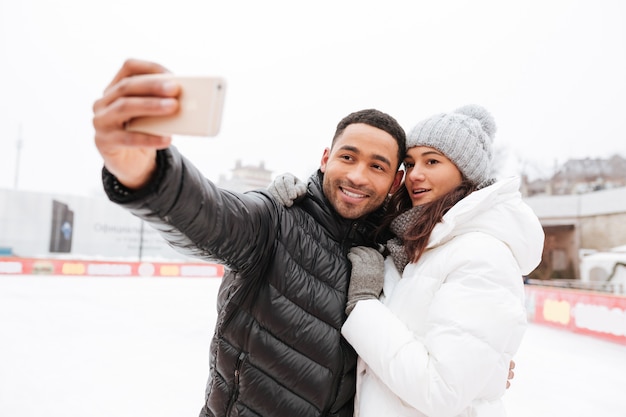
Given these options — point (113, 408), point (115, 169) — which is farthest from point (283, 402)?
point (113, 408)

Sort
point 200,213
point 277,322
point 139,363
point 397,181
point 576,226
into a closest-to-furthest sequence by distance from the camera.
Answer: point 200,213 < point 277,322 < point 397,181 < point 139,363 < point 576,226

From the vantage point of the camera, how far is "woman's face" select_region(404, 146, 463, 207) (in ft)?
5.21

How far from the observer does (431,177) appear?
5.24ft

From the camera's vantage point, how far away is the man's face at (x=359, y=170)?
147 centimetres

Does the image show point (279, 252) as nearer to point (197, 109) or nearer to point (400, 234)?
point (400, 234)

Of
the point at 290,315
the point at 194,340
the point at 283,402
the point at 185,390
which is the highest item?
the point at 290,315

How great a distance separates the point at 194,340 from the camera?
582cm

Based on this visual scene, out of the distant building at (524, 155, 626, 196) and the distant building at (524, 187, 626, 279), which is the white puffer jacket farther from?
→ the distant building at (524, 155, 626, 196)

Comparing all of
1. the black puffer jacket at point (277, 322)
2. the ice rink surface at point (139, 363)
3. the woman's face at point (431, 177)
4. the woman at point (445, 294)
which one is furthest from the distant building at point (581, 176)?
the black puffer jacket at point (277, 322)

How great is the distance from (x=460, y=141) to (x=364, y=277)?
2.18 feet

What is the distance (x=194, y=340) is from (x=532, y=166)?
30.5m

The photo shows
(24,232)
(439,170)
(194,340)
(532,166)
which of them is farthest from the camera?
(532,166)

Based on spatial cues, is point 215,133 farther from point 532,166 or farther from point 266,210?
point 532,166

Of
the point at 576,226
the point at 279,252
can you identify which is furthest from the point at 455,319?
the point at 576,226
